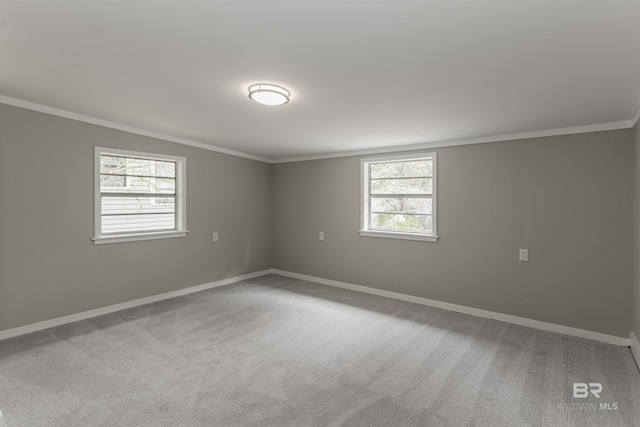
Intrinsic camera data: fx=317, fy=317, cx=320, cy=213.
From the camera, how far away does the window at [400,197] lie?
445 cm

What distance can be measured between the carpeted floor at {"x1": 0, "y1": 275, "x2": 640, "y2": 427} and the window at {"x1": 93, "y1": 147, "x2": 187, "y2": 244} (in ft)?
3.36

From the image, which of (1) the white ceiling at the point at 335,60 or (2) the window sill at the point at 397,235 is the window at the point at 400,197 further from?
(1) the white ceiling at the point at 335,60

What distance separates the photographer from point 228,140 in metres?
4.48

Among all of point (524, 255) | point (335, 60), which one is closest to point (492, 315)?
point (524, 255)

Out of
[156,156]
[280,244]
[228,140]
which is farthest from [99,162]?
[280,244]

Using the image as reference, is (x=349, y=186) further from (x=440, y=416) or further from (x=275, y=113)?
(x=440, y=416)

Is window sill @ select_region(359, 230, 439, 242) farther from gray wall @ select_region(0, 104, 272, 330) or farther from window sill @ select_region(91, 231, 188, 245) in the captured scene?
window sill @ select_region(91, 231, 188, 245)

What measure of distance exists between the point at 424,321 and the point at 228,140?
350cm

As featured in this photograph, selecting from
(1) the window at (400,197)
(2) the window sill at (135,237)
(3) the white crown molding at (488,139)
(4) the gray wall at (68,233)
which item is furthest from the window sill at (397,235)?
(2) the window sill at (135,237)

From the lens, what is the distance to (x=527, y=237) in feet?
12.0

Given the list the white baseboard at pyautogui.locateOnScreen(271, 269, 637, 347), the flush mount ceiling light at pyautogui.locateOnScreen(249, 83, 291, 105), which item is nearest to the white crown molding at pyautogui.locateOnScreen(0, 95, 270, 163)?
the flush mount ceiling light at pyautogui.locateOnScreen(249, 83, 291, 105)
